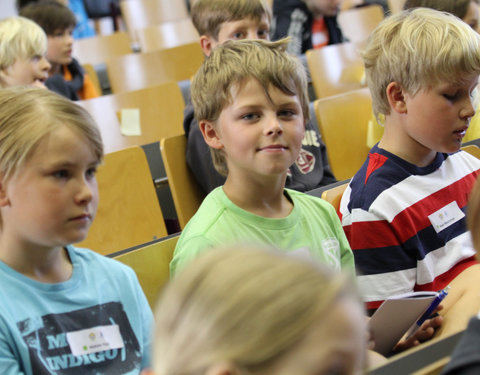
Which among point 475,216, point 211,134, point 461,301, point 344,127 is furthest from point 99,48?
point 475,216

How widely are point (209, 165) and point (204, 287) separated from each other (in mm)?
1702

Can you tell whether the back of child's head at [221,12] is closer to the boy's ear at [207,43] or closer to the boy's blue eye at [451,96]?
the boy's ear at [207,43]

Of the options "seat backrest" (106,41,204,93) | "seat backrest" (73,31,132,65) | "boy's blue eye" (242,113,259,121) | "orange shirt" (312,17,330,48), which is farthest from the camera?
"seat backrest" (73,31,132,65)

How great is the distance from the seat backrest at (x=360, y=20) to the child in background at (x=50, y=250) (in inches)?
168

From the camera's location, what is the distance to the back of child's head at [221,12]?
2.88 meters

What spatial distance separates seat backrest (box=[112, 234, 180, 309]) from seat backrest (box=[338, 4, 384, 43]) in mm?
4085

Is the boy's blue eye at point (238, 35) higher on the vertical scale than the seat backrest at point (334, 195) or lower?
higher

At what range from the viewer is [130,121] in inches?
132

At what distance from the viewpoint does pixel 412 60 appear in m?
1.90

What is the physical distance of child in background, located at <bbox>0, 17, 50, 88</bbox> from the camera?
3155 mm

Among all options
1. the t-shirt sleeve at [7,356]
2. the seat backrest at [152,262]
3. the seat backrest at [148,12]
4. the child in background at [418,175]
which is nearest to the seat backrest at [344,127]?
the child in background at [418,175]

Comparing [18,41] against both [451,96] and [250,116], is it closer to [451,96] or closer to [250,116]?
[250,116]

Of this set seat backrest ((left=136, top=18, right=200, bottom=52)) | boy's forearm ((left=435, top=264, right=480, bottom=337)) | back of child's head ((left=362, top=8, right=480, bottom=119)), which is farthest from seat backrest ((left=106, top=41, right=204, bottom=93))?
boy's forearm ((left=435, top=264, right=480, bottom=337))

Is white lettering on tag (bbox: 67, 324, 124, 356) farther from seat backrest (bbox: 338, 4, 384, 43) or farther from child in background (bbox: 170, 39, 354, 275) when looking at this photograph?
seat backrest (bbox: 338, 4, 384, 43)
